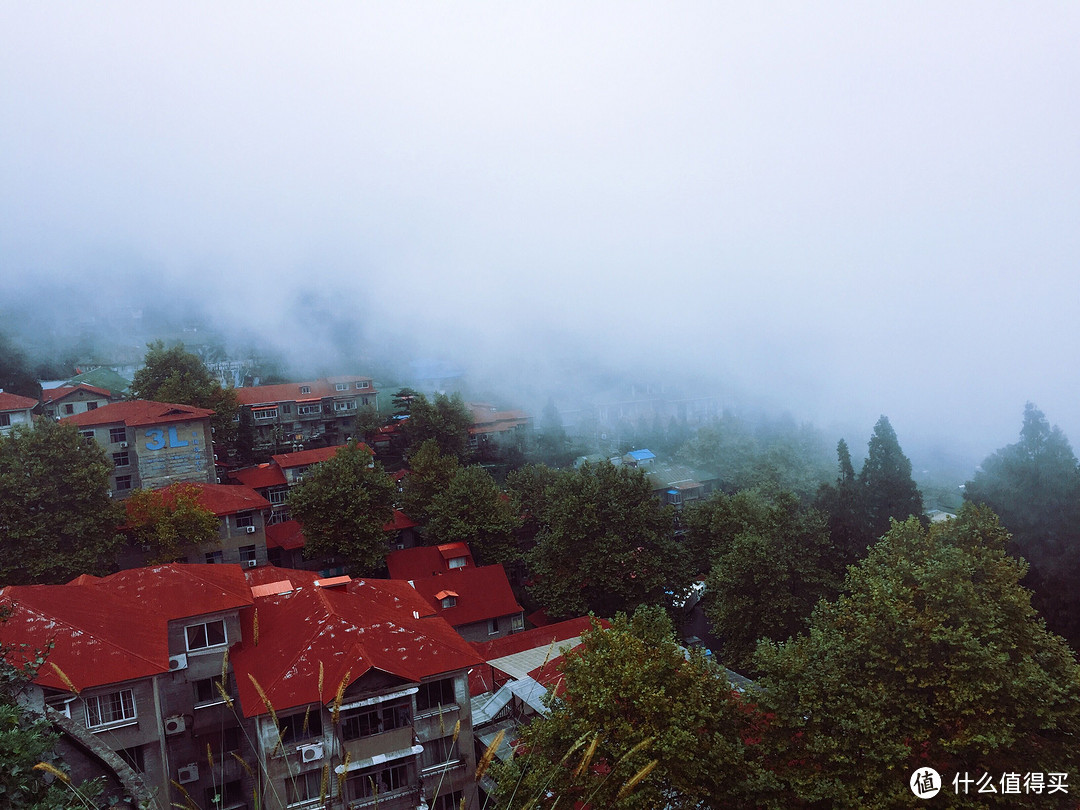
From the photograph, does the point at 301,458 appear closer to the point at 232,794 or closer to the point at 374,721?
the point at 232,794

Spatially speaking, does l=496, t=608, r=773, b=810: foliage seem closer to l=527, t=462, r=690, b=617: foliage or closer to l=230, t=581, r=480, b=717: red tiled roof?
l=230, t=581, r=480, b=717: red tiled roof

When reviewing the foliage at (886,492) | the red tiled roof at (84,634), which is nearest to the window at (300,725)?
the red tiled roof at (84,634)

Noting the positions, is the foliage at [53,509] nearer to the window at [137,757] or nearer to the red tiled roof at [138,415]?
the red tiled roof at [138,415]

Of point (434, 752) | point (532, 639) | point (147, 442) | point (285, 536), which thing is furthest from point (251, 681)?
point (147, 442)

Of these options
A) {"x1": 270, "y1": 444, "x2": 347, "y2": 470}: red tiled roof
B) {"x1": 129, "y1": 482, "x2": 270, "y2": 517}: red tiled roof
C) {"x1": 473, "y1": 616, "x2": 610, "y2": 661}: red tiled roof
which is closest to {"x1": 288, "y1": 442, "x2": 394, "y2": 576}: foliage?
{"x1": 129, "y1": 482, "x2": 270, "y2": 517}: red tiled roof

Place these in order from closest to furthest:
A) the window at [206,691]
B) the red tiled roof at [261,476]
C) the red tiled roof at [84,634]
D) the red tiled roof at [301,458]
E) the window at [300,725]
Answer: the red tiled roof at [84,634]
the window at [300,725]
the window at [206,691]
the red tiled roof at [261,476]
the red tiled roof at [301,458]

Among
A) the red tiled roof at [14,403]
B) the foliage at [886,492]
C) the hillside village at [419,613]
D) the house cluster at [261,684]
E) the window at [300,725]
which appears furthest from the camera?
the red tiled roof at [14,403]
